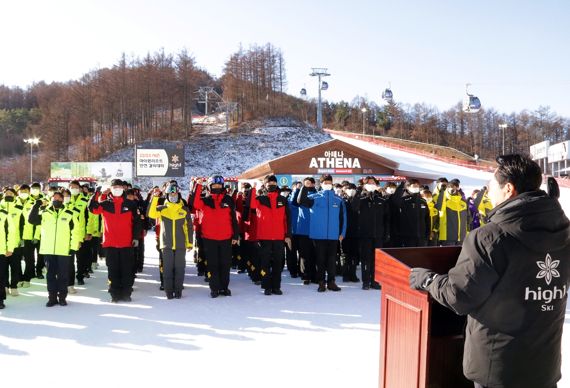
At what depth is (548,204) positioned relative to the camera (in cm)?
194

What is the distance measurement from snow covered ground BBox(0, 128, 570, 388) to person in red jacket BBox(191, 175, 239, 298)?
1.04 feet

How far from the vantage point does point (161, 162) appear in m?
30.8

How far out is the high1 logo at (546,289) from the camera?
6.35 feet

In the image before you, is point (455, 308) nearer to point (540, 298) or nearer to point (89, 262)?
point (540, 298)

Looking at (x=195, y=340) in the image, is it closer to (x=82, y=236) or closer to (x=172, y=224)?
(x=172, y=224)

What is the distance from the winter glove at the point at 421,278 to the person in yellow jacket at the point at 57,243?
590cm

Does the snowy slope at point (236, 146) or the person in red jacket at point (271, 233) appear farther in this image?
the snowy slope at point (236, 146)

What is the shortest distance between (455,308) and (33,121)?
86592 millimetres

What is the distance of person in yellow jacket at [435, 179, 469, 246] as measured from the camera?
30.8ft

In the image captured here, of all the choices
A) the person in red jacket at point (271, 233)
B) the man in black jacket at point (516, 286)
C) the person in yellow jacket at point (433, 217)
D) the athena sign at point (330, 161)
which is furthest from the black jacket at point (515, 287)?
the athena sign at point (330, 161)

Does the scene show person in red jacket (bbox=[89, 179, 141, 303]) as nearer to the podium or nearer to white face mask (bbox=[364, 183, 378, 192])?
white face mask (bbox=[364, 183, 378, 192])

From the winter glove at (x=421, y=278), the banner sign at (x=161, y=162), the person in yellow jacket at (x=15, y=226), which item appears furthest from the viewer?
the banner sign at (x=161, y=162)

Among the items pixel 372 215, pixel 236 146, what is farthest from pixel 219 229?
pixel 236 146

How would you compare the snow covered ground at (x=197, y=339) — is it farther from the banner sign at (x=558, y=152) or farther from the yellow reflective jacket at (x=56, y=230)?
the banner sign at (x=558, y=152)
